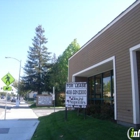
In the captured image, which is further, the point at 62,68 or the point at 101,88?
the point at 62,68

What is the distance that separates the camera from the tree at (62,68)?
133ft

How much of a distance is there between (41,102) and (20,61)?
758 cm

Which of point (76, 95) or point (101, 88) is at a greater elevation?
point (101, 88)

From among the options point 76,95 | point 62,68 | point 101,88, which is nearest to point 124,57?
point 76,95

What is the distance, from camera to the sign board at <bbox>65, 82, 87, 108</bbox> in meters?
11.7

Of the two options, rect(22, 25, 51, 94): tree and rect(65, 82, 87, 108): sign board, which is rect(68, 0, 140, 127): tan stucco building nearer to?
rect(65, 82, 87, 108): sign board

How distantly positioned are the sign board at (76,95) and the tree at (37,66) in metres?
30.1

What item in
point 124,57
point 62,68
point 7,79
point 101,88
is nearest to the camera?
point 124,57

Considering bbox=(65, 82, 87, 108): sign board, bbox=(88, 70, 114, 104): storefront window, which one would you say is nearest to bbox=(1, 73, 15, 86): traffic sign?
bbox=(65, 82, 87, 108): sign board

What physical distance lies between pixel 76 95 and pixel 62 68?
97.4ft

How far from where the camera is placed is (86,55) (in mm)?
15570

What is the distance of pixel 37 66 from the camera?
142ft

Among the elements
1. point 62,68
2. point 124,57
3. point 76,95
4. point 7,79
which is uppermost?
point 62,68

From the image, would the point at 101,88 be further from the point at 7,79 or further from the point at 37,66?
the point at 37,66
